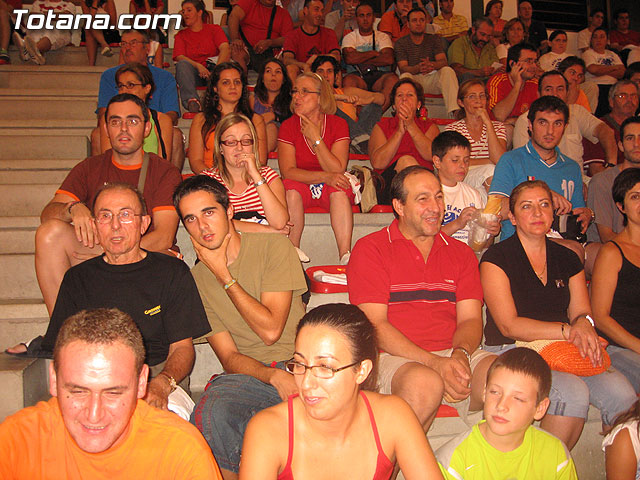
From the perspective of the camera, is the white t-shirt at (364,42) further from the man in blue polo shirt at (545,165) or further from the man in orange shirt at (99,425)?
the man in orange shirt at (99,425)

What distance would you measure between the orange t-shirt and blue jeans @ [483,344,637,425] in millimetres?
1521

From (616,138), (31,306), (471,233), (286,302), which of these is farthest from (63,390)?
(616,138)

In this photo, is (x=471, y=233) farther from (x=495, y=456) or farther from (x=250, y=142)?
(x=495, y=456)

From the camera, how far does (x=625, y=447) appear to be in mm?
2119

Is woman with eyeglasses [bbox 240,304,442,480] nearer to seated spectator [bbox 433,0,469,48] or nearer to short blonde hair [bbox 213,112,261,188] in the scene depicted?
short blonde hair [bbox 213,112,261,188]

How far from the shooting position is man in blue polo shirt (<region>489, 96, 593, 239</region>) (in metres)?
3.50

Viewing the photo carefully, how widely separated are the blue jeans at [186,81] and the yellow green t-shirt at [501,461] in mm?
4193

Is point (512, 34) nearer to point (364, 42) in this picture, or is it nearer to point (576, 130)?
point (364, 42)

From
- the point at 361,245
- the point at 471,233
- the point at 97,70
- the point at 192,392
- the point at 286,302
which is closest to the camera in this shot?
the point at 286,302

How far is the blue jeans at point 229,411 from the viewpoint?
1966 mm

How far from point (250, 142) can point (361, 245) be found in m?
0.92

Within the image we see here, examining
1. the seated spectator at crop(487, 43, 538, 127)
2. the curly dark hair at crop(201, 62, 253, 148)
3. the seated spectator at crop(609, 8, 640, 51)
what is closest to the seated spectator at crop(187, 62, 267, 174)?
the curly dark hair at crop(201, 62, 253, 148)

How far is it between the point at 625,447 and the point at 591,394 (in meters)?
0.32

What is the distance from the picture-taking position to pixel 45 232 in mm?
2469
